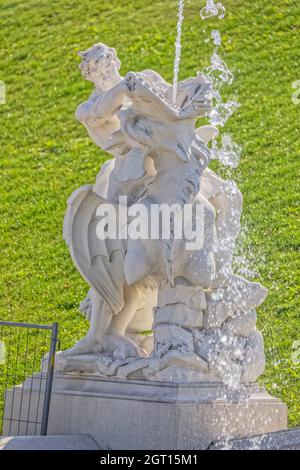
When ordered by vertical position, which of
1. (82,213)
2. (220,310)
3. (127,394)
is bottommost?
(127,394)

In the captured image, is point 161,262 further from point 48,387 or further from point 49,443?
point 49,443

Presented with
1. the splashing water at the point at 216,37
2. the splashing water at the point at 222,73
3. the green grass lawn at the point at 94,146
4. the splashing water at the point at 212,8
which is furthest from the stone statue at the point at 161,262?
the splashing water at the point at 216,37

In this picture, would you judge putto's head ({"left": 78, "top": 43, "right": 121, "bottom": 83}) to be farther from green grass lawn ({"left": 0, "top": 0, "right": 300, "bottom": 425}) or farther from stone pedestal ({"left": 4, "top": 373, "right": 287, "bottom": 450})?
Answer: green grass lawn ({"left": 0, "top": 0, "right": 300, "bottom": 425})

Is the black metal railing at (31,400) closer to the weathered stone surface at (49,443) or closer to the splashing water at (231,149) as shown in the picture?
the weathered stone surface at (49,443)

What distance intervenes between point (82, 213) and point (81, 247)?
0.81 feet

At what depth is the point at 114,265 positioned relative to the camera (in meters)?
8.05

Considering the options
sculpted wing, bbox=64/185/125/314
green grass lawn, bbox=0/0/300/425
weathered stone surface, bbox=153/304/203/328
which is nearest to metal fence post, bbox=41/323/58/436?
sculpted wing, bbox=64/185/125/314

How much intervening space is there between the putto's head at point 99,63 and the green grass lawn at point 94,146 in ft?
13.8

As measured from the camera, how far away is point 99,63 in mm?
8367

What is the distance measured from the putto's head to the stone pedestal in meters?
2.28

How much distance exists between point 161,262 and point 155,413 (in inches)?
43.5

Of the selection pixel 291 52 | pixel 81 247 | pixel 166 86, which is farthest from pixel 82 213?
pixel 291 52

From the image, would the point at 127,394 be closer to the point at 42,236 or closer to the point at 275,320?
the point at 275,320
